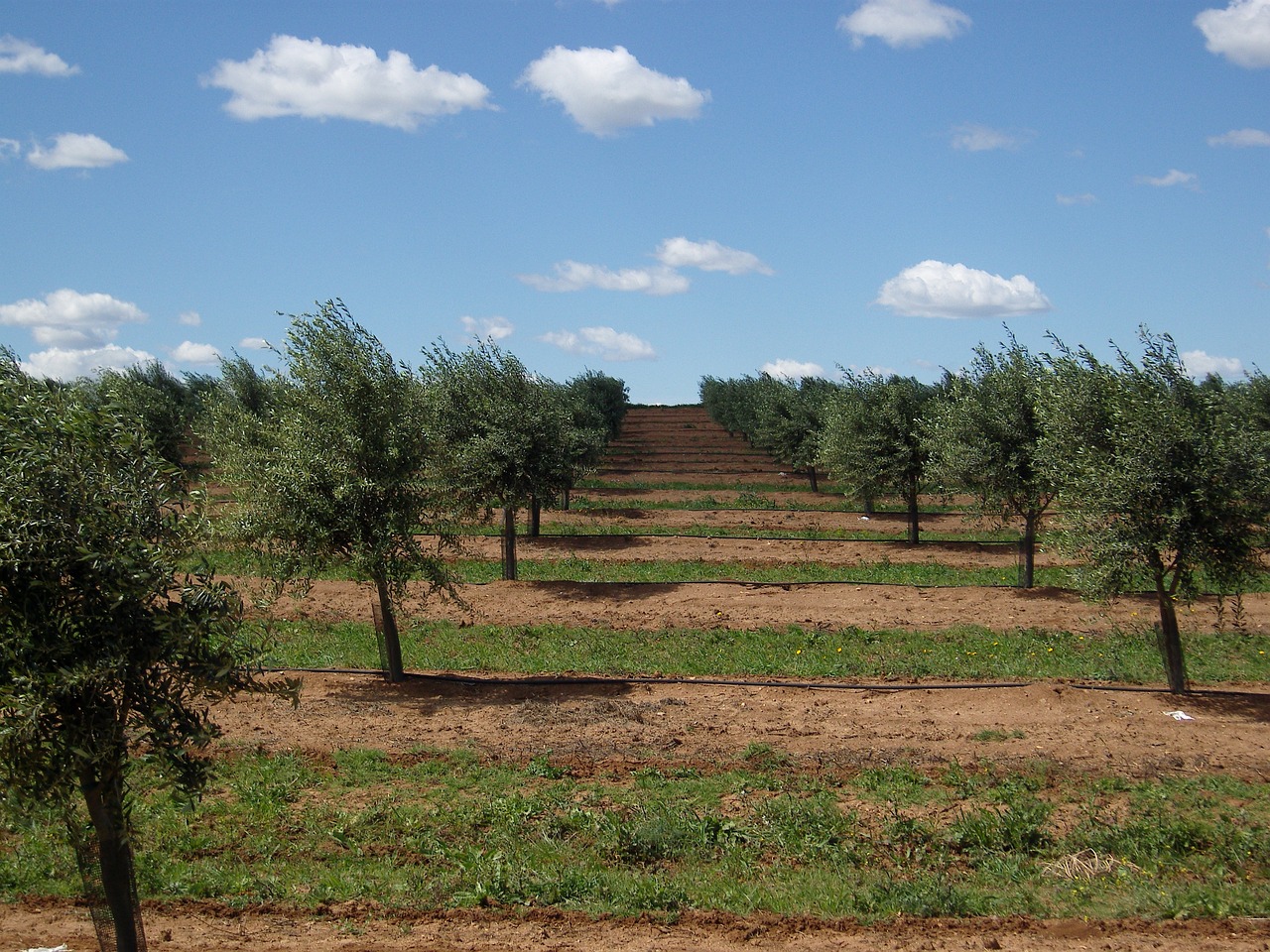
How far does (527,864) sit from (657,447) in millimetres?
58373

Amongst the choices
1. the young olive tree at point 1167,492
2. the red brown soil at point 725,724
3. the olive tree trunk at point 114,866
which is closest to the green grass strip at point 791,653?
the red brown soil at point 725,724

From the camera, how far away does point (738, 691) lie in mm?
14797

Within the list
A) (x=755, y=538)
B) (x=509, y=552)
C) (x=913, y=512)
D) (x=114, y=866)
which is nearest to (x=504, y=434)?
(x=509, y=552)

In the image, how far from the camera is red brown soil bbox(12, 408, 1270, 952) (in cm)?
784

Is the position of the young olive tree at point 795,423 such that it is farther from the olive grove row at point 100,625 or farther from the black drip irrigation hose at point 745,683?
the olive grove row at point 100,625

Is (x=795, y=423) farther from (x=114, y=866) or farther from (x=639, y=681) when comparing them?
(x=114, y=866)

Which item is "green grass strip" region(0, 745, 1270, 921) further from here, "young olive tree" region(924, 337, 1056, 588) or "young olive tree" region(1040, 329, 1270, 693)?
"young olive tree" region(924, 337, 1056, 588)

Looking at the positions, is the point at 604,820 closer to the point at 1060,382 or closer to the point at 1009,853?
the point at 1009,853

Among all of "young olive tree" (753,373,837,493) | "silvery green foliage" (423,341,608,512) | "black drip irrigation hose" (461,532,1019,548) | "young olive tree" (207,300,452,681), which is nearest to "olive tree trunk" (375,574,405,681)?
"young olive tree" (207,300,452,681)

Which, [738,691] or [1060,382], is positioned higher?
[1060,382]

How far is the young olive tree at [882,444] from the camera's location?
3133cm

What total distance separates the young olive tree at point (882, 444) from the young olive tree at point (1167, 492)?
616 inches

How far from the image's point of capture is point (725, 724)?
13.4 metres

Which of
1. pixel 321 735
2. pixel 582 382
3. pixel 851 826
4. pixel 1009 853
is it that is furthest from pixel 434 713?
pixel 582 382
